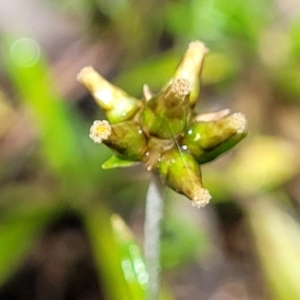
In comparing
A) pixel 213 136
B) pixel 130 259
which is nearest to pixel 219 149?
pixel 213 136

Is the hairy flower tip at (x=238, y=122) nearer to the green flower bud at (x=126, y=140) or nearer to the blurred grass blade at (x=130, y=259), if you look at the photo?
the green flower bud at (x=126, y=140)

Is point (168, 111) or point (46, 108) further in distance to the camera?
point (46, 108)

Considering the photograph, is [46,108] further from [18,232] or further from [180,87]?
[180,87]

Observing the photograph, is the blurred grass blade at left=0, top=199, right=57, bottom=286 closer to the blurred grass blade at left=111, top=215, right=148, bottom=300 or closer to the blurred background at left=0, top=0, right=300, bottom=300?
the blurred background at left=0, top=0, right=300, bottom=300

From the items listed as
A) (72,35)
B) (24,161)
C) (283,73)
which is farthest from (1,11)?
(283,73)

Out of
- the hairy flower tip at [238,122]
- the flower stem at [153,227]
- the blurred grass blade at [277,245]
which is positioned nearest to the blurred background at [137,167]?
the blurred grass blade at [277,245]

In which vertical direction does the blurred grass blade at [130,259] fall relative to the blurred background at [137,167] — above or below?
below
